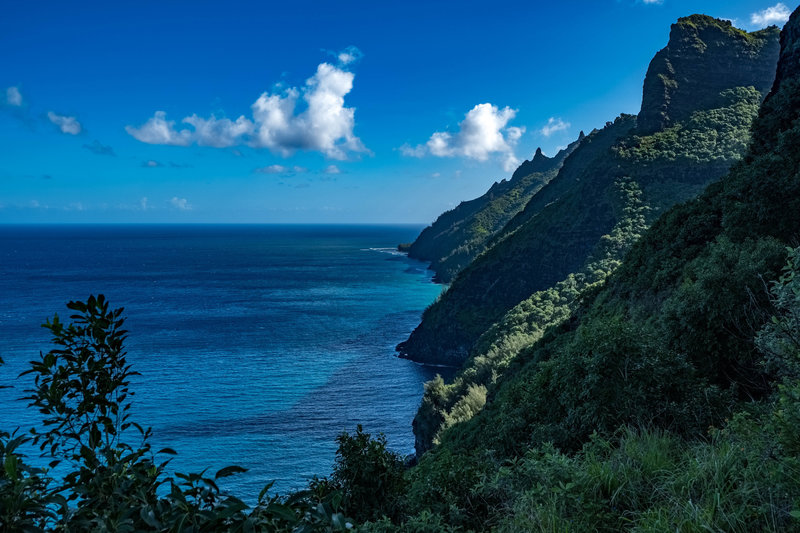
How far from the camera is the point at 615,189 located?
A: 71.9 metres

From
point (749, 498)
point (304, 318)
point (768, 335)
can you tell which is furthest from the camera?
point (304, 318)

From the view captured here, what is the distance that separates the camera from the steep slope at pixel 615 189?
69.1 meters

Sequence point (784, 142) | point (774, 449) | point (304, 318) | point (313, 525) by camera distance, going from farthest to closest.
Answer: point (304, 318), point (784, 142), point (774, 449), point (313, 525)

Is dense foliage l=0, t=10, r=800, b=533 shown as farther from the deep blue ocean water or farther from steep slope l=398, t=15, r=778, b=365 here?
steep slope l=398, t=15, r=778, b=365

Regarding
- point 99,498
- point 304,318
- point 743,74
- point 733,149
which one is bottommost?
point 304,318

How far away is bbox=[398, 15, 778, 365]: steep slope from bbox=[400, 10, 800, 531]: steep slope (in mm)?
45482

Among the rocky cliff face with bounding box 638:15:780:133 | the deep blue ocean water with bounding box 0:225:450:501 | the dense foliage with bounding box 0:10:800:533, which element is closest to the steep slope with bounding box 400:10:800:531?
the dense foliage with bounding box 0:10:800:533

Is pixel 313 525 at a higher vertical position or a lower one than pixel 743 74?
lower

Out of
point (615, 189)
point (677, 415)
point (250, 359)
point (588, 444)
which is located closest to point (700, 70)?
point (615, 189)

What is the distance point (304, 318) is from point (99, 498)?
96964 mm

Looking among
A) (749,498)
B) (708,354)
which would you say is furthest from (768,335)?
(708,354)

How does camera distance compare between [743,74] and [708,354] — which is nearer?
[708,354]

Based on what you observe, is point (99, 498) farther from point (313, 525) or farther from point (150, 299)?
point (150, 299)

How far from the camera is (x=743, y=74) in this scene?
81.8m
